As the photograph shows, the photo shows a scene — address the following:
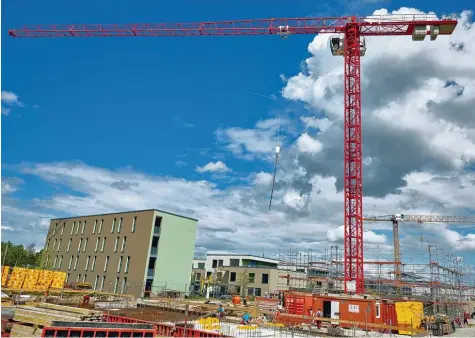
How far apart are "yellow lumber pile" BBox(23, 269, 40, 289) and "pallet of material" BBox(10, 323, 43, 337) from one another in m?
19.4

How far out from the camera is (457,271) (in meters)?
50.8

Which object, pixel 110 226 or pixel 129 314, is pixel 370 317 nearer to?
pixel 129 314

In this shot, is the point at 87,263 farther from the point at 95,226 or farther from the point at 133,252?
the point at 133,252

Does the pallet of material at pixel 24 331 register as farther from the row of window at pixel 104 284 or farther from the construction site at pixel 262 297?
the row of window at pixel 104 284

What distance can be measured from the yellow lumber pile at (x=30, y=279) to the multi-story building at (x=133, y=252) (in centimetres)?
1456

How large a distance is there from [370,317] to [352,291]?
9.88 metres

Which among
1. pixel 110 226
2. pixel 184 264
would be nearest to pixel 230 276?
pixel 184 264

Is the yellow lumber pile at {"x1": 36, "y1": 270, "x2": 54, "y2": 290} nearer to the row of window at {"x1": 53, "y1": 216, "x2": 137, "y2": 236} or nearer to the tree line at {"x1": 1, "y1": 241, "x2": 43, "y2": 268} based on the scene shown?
the row of window at {"x1": 53, "y1": 216, "x2": 137, "y2": 236}

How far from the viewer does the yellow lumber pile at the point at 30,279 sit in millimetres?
38906

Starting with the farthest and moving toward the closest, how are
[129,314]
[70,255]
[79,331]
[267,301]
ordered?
[70,255] < [267,301] < [129,314] < [79,331]

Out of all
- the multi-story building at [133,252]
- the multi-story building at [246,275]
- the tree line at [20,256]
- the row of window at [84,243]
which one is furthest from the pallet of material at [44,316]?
the tree line at [20,256]

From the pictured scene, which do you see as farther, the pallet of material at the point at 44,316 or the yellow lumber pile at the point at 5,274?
the yellow lumber pile at the point at 5,274

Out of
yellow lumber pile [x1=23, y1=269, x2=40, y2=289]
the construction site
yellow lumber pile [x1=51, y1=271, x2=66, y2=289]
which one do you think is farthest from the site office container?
yellow lumber pile [x1=23, y1=269, x2=40, y2=289]

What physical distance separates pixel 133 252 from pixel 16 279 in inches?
749
